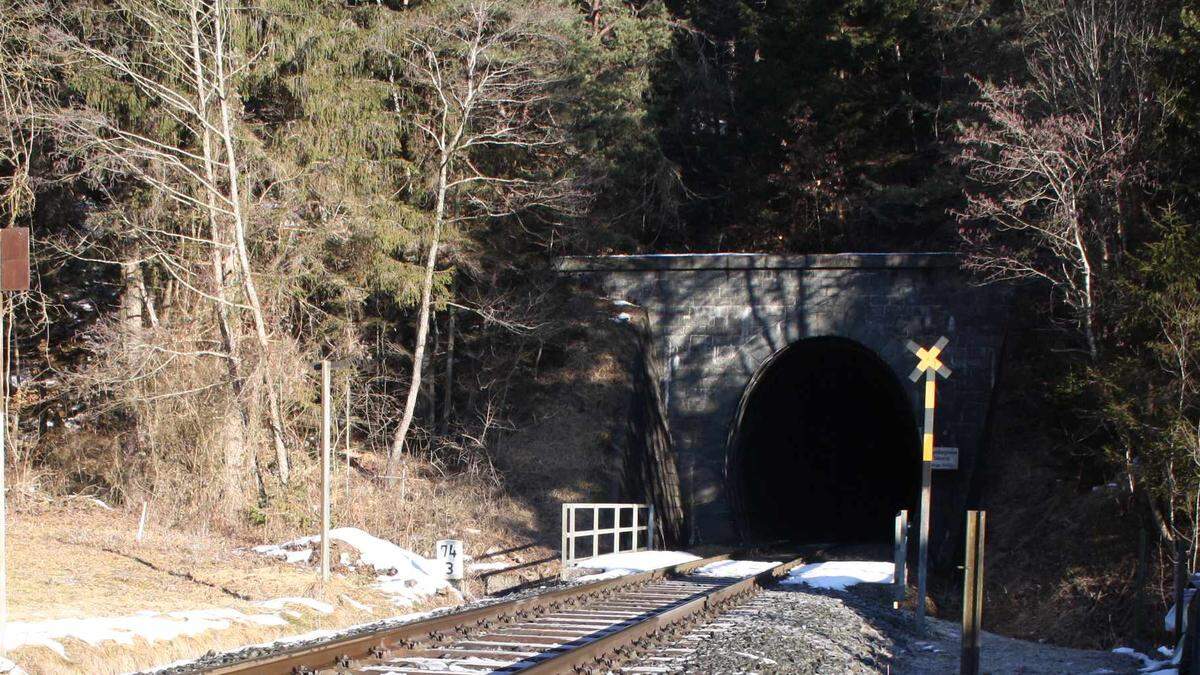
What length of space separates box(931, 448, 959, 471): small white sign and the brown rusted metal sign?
677 inches

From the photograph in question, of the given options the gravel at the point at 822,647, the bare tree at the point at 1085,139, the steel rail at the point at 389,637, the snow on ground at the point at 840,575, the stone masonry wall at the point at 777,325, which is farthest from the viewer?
the stone masonry wall at the point at 777,325

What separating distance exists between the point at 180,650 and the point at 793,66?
81.0ft

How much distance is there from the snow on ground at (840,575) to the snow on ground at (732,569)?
509 mm

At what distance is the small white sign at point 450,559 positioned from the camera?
13711 millimetres

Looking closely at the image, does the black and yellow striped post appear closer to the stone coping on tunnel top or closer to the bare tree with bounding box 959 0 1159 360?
the bare tree with bounding box 959 0 1159 360

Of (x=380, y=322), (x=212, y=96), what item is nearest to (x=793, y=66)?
(x=380, y=322)

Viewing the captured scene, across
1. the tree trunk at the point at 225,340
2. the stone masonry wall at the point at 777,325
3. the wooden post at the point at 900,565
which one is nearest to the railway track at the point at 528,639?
the wooden post at the point at 900,565

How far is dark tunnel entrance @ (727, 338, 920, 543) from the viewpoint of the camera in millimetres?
25094

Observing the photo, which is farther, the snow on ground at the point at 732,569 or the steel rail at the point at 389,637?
the snow on ground at the point at 732,569

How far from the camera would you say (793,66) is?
29.8 meters

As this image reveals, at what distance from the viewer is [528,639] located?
353 inches

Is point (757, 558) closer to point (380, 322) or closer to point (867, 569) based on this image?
point (867, 569)

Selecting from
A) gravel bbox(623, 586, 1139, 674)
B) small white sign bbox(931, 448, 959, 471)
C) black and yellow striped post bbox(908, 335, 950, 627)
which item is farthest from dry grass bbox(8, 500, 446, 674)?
small white sign bbox(931, 448, 959, 471)

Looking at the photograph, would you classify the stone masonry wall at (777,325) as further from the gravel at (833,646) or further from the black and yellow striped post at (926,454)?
the black and yellow striped post at (926,454)
